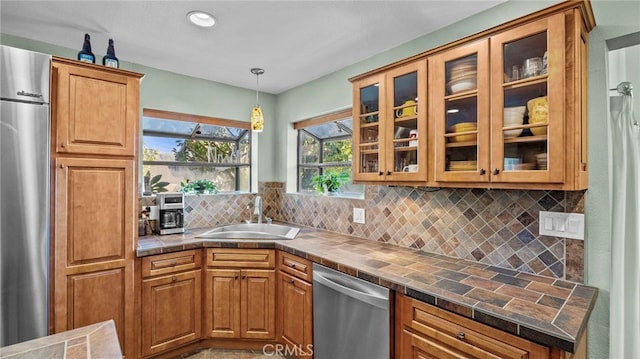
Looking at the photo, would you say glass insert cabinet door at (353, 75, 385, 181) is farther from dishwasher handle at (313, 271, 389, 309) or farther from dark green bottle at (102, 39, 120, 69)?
dark green bottle at (102, 39, 120, 69)

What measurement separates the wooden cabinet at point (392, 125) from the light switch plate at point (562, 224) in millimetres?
664

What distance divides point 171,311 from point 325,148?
205 cm

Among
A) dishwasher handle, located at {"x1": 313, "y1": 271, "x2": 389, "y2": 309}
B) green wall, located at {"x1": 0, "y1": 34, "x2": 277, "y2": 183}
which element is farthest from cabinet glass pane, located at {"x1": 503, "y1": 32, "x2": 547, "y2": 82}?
green wall, located at {"x1": 0, "y1": 34, "x2": 277, "y2": 183}

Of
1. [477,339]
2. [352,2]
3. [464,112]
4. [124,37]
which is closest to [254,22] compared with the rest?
[352,2]

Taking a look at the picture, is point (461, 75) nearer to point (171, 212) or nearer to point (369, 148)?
point (369, 148)

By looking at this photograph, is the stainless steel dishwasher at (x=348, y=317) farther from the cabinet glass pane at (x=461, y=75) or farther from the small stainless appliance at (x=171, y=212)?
the small stainless appliance at (x=171, y=212)

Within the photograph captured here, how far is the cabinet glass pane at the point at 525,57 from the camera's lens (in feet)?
4.76

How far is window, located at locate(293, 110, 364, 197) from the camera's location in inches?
119

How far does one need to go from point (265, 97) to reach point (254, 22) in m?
1.64

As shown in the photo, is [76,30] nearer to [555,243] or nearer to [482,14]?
[482,14]

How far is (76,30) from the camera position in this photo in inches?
83.7

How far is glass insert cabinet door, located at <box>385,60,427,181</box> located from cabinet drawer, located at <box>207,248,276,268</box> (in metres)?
1.16

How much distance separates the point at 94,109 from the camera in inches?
80.1

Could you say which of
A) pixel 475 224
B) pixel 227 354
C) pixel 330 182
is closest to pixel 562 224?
pixel 475 224
